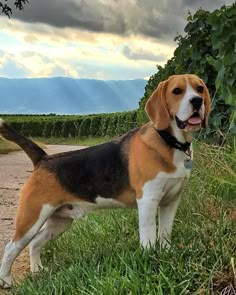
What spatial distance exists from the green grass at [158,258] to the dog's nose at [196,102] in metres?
0.79

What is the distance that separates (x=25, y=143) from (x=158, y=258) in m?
1.97

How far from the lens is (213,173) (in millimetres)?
6578

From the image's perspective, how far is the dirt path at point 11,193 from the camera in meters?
6.91

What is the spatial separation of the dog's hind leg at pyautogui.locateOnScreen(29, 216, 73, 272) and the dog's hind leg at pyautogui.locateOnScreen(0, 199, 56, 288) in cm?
38

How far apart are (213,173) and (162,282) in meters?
2.66

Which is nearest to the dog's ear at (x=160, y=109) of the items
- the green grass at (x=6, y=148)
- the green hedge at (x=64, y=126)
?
the green grass at (x=6, y=148)

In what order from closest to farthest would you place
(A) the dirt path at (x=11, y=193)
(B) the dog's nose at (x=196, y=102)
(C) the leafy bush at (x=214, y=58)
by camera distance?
1. (B) the dog's nose at (x=196, y=102)
2. (A) the dirt path at (x=11, y=193)
3. (C) the leafy bush at (x=214, y=58)

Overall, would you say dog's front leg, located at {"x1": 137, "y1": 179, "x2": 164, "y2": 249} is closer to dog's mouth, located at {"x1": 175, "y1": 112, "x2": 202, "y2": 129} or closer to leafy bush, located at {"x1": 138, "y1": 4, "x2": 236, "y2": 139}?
dog's mouth, located at {"x1": 175, "y1": 112, "x2": 202, "y2": 129}

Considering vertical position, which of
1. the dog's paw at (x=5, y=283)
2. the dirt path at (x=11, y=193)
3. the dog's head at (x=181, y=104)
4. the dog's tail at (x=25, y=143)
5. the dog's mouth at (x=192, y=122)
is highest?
the dog's head at (x=181, y=104)

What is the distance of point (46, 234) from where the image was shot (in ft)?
20.0

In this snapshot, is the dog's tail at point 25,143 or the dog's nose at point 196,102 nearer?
the dog's nose at point 196,102

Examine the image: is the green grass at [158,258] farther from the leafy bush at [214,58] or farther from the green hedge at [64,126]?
the green hedge at [64,126]

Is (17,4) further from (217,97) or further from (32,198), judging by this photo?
(32,198)

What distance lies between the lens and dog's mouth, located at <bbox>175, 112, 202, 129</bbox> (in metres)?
4.82
